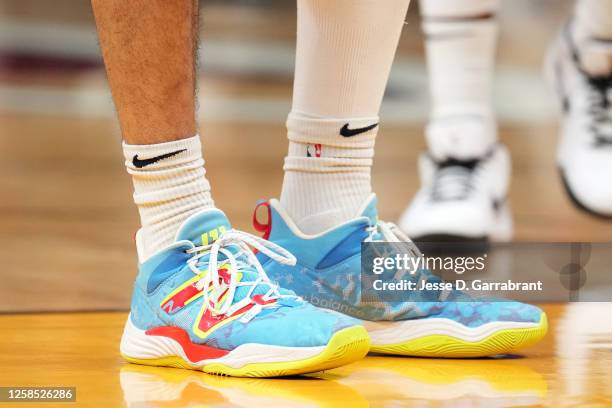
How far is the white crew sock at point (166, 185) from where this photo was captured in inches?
37.7

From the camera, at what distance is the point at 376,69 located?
1.05m

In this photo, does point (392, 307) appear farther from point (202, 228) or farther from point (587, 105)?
point (587, 105)

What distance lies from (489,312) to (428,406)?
0.70 feet

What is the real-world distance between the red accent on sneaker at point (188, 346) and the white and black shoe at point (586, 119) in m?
0.79

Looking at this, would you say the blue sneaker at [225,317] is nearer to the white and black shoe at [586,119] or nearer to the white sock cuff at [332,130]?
the white sock cuff at [332,130]

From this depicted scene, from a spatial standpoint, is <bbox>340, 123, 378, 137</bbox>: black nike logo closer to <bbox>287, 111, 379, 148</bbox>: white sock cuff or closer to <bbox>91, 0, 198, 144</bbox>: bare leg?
<bbox>287, 111, 379, 148</bbox>: white sock cuff

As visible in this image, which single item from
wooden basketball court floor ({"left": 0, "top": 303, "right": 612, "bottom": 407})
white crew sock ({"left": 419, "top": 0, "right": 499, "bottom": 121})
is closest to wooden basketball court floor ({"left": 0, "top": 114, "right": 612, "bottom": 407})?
wooden basketball court floor ({"left": 0, "top": 303, "right": 612, "bottom": 407})

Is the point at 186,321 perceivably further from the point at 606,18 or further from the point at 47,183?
the point at 47,183

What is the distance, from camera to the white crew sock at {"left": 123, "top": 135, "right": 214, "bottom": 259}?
957 mm

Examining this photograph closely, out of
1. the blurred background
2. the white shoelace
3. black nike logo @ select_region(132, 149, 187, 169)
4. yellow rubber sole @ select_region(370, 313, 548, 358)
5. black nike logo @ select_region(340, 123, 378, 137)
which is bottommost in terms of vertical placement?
the blurred background

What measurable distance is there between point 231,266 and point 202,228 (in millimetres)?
47

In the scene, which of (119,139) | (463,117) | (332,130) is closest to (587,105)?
(463,117)

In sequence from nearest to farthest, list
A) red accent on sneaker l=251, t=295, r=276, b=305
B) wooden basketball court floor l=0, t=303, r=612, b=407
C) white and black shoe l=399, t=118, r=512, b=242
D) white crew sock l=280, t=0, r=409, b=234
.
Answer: wooden basketball court floor l=0, t=303, r=612, b=407 < red accent on sneaker l=251, t=295, r=276, b=305 < white crew sock l=280, t=0, r=409, b=234 < white and black shoe l=399, t=118, r=512, b=242

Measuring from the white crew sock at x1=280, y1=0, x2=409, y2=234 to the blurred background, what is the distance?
20 cm
